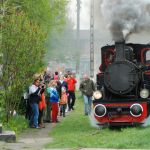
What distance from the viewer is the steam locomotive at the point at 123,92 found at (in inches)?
649

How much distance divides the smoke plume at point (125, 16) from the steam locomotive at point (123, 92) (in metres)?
0.69

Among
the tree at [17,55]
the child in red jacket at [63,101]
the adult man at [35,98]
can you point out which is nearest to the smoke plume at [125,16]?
the tree at [17,55]

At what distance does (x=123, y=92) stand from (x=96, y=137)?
6.54 feet

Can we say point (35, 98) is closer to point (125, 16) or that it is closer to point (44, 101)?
point (44, 101)

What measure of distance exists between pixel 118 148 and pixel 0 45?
625cm

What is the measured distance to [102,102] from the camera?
16812mm

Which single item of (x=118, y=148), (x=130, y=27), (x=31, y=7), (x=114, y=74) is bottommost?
(x=118, y=148)

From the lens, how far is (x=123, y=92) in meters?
16.5

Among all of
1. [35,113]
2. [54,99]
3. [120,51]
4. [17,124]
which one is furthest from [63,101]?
[120,51]

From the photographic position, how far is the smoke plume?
17.5m

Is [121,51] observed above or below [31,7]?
below

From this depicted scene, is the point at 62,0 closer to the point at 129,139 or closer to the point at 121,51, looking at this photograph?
the point at 121,51

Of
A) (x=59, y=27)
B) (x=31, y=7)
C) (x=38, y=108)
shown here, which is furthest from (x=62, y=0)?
(x=38, y=108)

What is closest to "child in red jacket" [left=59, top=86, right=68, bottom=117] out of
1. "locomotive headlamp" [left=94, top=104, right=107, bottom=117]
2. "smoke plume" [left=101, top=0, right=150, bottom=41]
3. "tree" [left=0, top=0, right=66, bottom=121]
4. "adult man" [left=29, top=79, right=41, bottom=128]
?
"adult man" [left=29, top=79, right=41, bottom=128]
